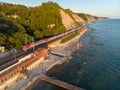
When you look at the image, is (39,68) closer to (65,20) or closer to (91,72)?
(91,72)

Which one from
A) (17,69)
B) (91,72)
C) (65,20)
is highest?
(65,20)

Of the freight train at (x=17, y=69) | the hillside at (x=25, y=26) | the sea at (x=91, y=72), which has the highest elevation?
the hillside at (x=25, y=26)

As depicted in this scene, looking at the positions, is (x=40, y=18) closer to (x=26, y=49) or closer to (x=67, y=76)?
(x=26, y=49)

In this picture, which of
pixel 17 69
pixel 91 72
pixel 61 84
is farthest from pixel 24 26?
pixel 61 84

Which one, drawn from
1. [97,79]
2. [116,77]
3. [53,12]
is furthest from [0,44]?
[53,12]

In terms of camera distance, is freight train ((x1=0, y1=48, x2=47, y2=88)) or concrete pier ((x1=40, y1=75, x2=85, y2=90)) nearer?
concrete pier ((x1=40, y1=75, x2=85, y2=90))

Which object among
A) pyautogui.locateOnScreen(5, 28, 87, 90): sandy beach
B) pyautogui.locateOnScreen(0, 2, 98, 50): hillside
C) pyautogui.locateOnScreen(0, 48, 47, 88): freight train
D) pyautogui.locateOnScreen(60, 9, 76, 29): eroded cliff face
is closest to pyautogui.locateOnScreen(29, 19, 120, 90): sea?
pyautogui.locateOnScreen(5, 28, 87, 90): sandy beach

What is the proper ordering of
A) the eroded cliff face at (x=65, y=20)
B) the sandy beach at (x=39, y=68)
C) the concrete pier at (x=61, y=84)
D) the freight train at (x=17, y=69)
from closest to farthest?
the concrete pier at (x=61, y=84)
the freight train at (x=17, y=69)
the sandy beach at (x=39, y=68)
the eroded cliff face at (x=65, y=20)

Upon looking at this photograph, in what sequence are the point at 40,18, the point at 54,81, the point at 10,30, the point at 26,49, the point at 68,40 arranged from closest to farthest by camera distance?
1. the point at 54,81
2. the point at 26,49
3. the point at 10,30
4. the point at 68,40
5. the point at 40,18

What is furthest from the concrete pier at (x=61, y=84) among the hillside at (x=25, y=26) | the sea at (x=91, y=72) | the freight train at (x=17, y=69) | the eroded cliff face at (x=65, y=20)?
the eroded cliff face at (x=65, y=20)

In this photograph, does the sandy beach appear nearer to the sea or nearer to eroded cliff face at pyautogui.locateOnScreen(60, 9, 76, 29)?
the sea

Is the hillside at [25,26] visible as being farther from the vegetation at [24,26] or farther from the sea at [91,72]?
the sea at [91,72]
